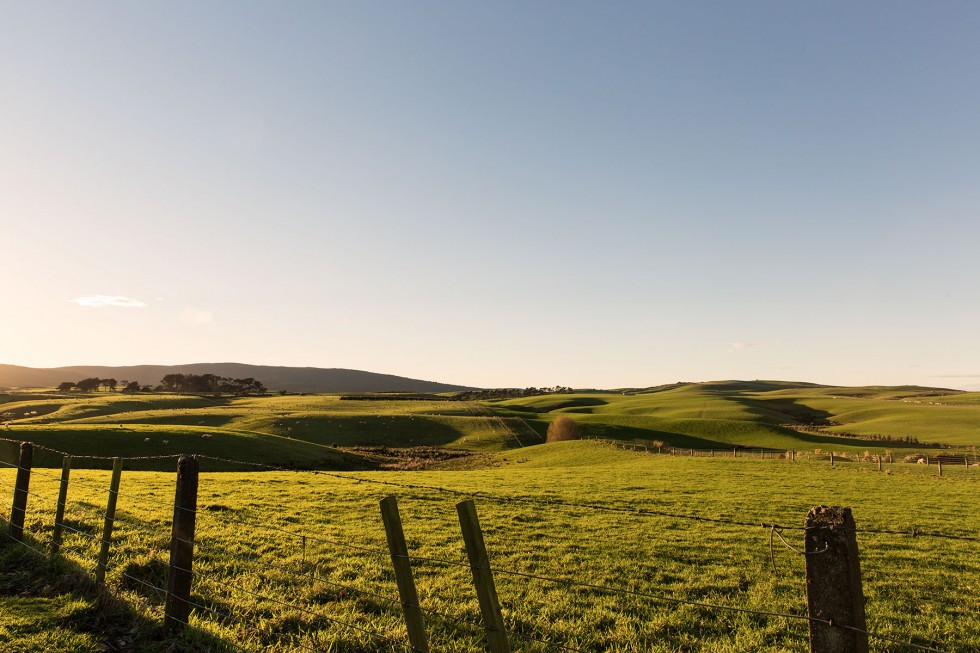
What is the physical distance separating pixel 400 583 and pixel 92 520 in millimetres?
15325

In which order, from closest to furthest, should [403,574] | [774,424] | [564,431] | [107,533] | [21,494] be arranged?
[403,574] → [107,533] → [21,494] → [564,431] → [774,424]

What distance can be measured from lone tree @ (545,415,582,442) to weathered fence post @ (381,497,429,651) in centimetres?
9105

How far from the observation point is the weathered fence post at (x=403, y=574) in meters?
6.20

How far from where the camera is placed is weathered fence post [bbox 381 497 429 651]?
6.20m

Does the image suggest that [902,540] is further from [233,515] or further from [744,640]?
[233,515]

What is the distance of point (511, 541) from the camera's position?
1759 cm

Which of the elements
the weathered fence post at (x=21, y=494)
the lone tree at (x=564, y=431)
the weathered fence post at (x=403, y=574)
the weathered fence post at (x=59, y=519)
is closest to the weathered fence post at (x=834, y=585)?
the weathered fence post at (x=403, y=574)

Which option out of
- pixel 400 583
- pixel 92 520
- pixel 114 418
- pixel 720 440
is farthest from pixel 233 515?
pixel 720 440

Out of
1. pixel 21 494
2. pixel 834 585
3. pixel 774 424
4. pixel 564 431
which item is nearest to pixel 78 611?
pixel 21 494

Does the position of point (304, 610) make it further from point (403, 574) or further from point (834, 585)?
point (834, 585)

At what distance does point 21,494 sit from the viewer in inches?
529

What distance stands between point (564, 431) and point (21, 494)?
90.7 meters

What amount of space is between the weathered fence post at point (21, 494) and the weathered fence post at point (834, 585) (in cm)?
1662

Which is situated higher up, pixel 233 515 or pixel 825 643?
pixel 825 643
